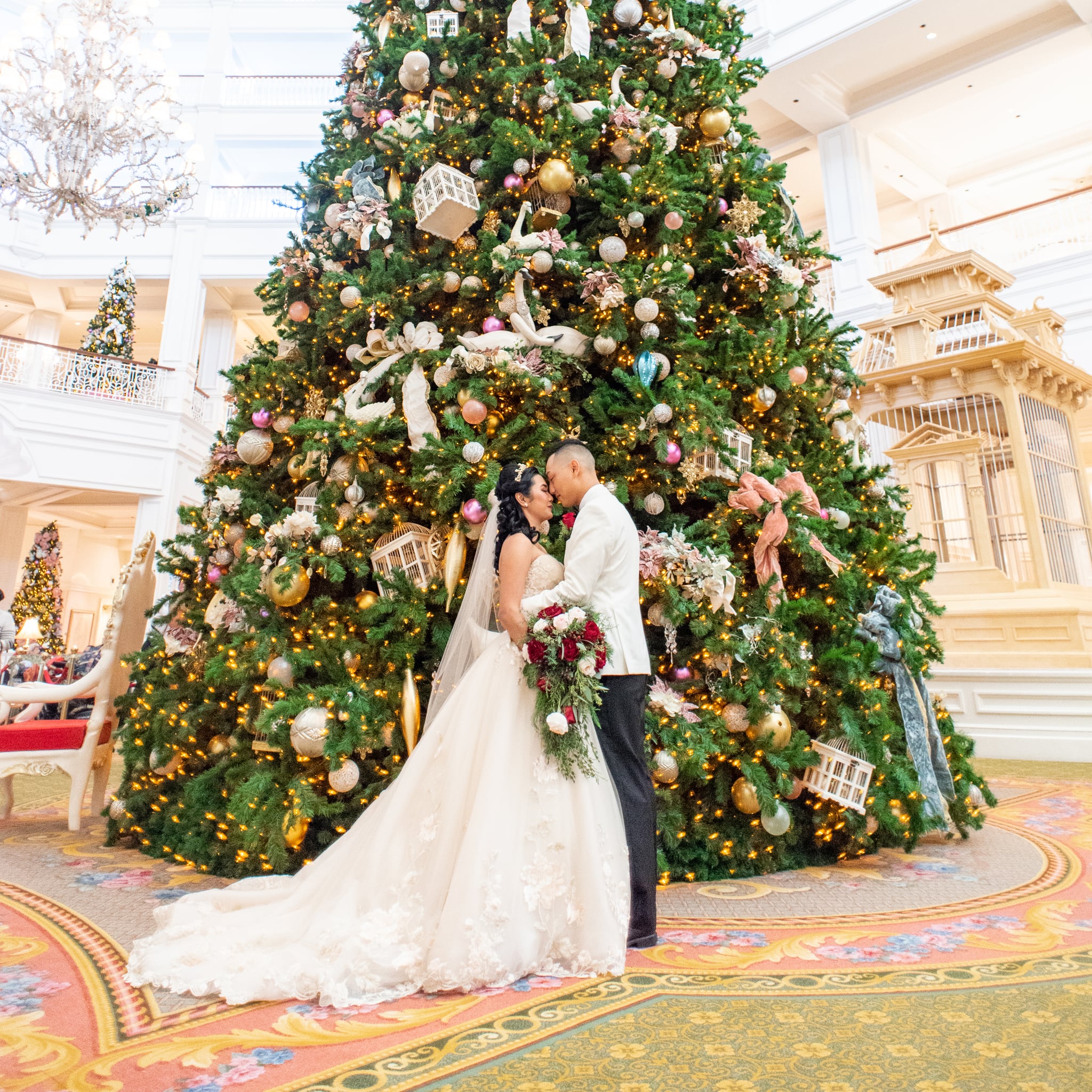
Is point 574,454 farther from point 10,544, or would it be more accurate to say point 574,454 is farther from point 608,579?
point 10,544

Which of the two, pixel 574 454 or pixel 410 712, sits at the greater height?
pixel 574 454

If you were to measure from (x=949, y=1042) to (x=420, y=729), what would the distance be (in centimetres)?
204

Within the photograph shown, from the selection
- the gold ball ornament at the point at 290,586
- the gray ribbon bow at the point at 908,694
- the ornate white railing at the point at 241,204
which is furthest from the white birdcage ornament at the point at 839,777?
the ornate white railing at the point at 241,204

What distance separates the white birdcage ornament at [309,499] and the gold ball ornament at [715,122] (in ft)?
9.17

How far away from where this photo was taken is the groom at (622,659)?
2254 millimetres

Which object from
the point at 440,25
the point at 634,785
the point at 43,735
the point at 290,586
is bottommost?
the point at 634,785

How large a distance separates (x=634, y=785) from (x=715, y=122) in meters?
3.49

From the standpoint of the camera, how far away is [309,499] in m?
3.65

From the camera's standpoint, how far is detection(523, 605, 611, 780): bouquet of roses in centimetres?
220

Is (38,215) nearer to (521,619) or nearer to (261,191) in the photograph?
(261,191)

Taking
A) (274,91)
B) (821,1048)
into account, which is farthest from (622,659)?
(274,91)

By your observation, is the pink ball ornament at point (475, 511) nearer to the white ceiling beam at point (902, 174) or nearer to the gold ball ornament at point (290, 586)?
the gold ball ornament at point (290, 586)

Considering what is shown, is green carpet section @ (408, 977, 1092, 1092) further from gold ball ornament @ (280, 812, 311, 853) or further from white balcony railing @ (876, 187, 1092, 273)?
white balcony railing @ (876, 187, 1092, 273)

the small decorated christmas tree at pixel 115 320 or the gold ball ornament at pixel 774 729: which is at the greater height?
the small decorated christmas tree at pixel 115 320
